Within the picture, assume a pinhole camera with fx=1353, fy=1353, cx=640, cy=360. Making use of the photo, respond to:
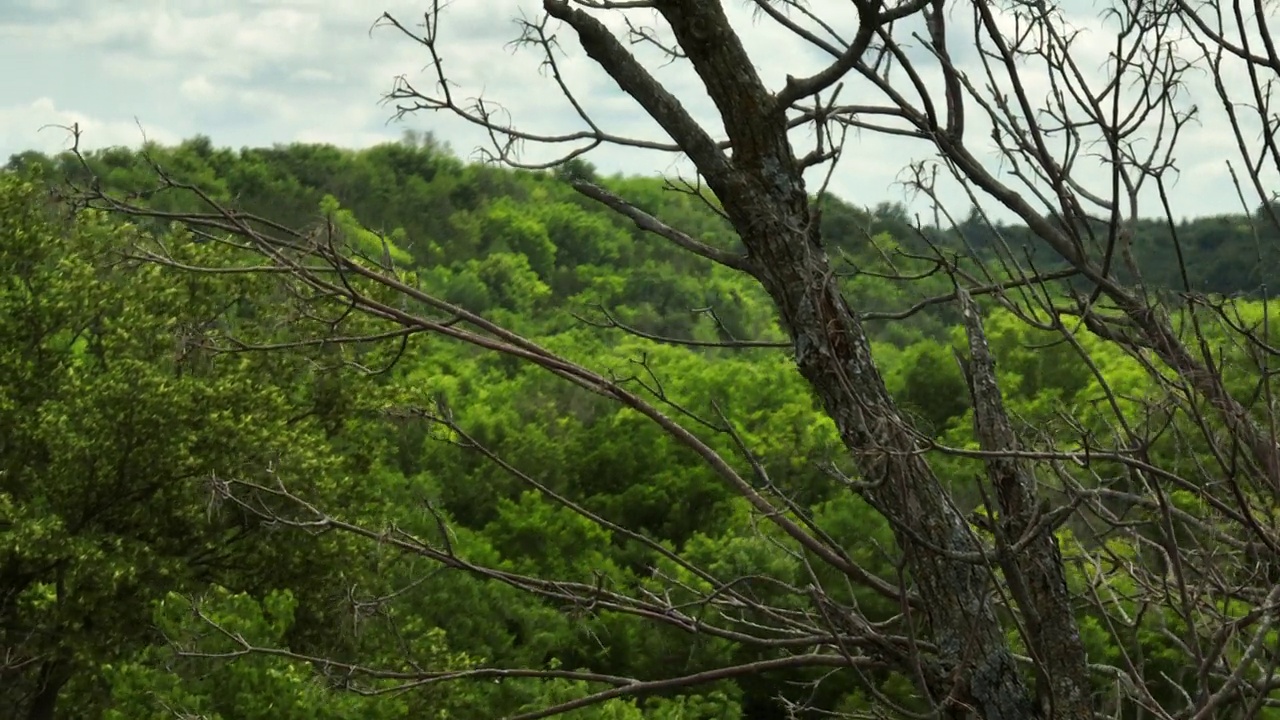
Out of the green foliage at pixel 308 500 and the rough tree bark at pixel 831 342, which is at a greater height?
the rough tree bark at pixel 831 342

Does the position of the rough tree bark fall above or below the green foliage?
above

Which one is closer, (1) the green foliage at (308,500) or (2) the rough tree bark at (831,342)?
(2) the rough tree bark at (831,342)

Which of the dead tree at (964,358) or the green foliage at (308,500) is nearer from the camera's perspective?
the dead tree at (964,358)

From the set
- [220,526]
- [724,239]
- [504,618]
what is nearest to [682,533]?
[504,618]

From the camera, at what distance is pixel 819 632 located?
360 cm

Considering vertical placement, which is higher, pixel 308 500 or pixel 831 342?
pixel 831 342

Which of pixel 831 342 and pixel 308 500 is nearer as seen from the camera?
pixel 831 342

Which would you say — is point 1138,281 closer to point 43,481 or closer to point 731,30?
point 731,30

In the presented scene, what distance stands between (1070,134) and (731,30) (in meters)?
0.91

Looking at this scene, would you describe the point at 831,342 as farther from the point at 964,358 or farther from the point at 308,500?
the point at 308,500

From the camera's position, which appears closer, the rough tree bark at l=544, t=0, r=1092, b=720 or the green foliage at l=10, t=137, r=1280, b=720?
the rough tree bark at l=544, t=0, r=1092, b=720

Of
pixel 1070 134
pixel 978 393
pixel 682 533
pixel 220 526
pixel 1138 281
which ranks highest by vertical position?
pixel 1070 134

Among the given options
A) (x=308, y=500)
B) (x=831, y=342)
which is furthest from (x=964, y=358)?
(x=308, y=500)

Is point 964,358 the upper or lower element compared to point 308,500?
upper
